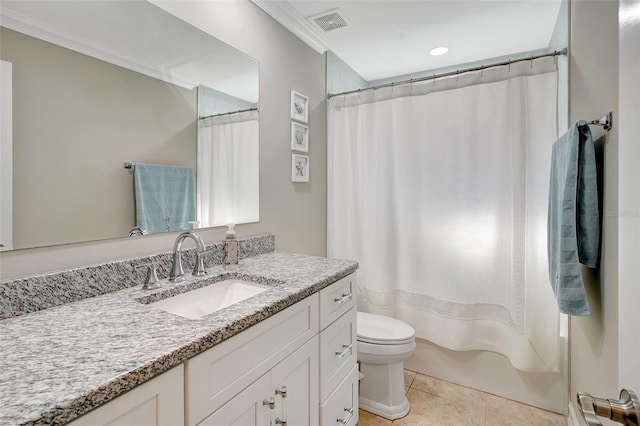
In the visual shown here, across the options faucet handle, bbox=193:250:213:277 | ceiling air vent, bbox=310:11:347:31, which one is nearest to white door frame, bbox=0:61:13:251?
faucet handle, bbox=193:250:213:277

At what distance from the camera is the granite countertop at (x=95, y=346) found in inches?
21.5

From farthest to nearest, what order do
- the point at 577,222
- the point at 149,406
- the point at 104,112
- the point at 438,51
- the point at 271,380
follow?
the point at 438,51 → the point at 577,222 → the point at 104,112 → the point at 271,380 → the point at 149,406

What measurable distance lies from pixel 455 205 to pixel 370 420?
141cm

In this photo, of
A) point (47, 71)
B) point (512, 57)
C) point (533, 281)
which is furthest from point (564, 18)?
point (47, 71)

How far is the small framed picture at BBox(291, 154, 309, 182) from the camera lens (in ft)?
7.01

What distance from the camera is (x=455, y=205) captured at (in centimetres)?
208

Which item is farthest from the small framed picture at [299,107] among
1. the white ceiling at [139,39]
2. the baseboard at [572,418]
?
the baseboard at [572,418]

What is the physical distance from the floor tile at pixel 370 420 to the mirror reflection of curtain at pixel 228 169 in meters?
1.33

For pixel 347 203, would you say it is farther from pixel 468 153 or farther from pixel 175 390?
pixel 175 390

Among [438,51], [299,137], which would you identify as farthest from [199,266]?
[438,51]

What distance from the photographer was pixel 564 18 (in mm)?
1851

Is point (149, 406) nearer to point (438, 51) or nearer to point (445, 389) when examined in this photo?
point (445, 389)

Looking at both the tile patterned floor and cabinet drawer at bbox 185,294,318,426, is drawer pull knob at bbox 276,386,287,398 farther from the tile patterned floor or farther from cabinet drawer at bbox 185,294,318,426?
the tile patterned floor

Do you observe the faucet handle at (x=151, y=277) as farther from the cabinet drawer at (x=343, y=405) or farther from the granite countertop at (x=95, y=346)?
the cabinet drawer at (x=343, y=405)
